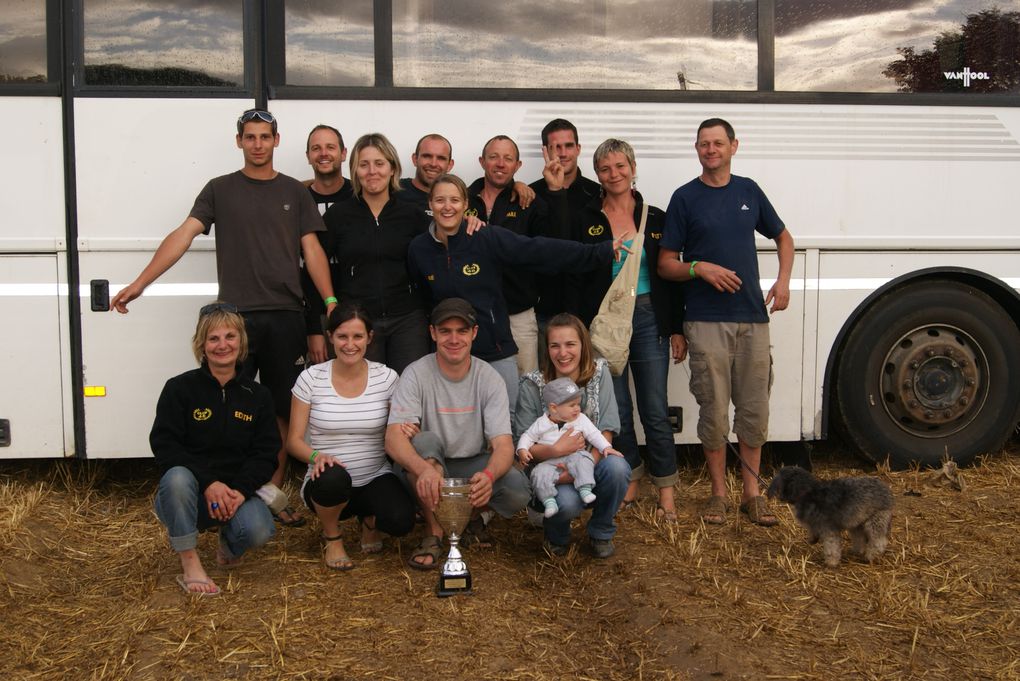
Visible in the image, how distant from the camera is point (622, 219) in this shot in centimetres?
512

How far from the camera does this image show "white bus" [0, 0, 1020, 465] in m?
5.27

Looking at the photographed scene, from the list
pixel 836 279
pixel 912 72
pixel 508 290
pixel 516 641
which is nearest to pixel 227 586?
pixel 516 641

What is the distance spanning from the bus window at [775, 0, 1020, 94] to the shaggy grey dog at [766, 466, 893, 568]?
2.34m

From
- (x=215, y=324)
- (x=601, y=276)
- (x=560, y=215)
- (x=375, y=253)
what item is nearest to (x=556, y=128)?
(x=560, y=215)

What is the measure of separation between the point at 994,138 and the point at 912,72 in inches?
23.8

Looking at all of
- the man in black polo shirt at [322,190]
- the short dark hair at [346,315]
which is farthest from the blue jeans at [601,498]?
the man in black polo shirt at [322,190]

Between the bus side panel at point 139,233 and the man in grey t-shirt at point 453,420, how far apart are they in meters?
1.57

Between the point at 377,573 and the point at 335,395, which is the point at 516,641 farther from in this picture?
the point at 335,395

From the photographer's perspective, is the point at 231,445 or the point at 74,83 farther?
the point at 74,83

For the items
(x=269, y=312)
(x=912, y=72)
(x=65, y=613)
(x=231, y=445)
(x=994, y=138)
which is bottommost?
(x=65, y=613)

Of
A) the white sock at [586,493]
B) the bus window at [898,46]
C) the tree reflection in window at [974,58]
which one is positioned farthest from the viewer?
the tree reflection in window at [974,58]

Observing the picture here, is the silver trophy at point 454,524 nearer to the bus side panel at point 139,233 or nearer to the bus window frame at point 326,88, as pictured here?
the bus side panel at point 139,233

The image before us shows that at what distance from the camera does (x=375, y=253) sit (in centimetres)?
490

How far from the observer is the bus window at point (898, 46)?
18.5ft
